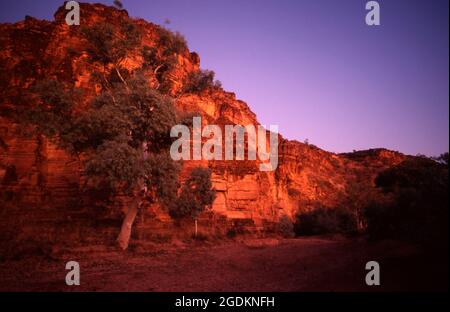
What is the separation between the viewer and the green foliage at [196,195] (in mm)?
25391

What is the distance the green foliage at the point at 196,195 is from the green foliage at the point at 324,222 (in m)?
20.1

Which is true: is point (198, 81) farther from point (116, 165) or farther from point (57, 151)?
point (57, 151)

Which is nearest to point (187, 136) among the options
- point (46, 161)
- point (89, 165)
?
point (89, 165)

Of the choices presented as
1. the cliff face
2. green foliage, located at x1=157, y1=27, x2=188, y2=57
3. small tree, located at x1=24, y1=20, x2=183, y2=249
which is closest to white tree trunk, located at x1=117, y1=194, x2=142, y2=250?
small tree, located at x1=24, y1=20, x2=183, y2=249

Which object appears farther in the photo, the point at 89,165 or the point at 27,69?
the point at 27,69

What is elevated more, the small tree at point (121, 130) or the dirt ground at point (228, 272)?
the small tree at point (121, 130)

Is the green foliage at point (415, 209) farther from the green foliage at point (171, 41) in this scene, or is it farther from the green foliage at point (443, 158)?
the green foliage at point (171, 41)

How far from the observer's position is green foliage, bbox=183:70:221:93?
22.0m

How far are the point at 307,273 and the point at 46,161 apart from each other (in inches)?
842

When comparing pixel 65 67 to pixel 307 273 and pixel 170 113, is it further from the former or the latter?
pixel 307 273

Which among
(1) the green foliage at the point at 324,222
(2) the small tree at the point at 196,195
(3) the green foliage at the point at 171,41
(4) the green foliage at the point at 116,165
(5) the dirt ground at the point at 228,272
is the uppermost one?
(3) the green foliage at the point at 171,41

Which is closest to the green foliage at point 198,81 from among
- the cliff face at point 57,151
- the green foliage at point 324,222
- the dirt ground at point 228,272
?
the cliff face at point 57,151

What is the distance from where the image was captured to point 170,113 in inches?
714
